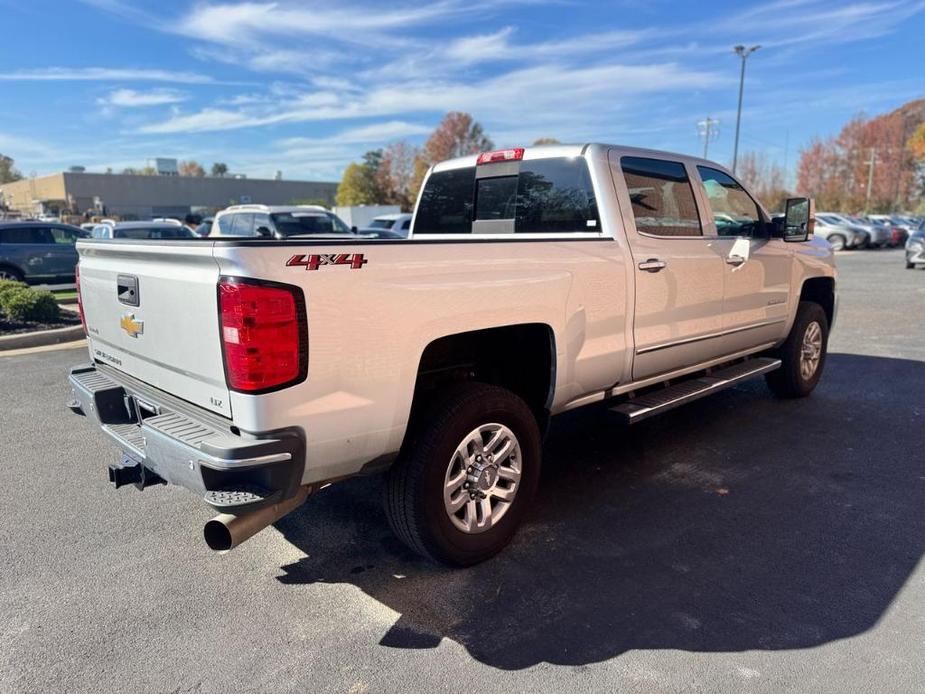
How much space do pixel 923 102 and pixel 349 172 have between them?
82.6m

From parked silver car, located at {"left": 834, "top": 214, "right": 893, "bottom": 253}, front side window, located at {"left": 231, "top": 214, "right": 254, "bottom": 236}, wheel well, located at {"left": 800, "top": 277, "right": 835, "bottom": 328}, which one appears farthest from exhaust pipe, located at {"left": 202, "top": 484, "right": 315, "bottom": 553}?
parked silver car, located at {"left": 834, "top": 214, "right": 893, "bottom": 253}

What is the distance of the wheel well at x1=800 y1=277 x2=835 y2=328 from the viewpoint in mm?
6305

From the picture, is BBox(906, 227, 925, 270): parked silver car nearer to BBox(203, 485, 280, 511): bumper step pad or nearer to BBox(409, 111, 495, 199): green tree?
BBox(203, 485, 280, 511): bumper step pad

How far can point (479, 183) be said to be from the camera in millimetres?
4938

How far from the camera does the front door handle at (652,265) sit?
4.04 meters

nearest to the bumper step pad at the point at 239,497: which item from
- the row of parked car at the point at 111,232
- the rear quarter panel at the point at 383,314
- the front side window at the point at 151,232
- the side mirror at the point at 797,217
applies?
the rear quarter panel at the point at 383,314

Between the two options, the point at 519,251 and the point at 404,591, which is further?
the point at 519,251

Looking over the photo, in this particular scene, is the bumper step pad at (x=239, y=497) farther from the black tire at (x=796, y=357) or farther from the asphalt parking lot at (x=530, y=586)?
the black tire at (x=796, y=357)

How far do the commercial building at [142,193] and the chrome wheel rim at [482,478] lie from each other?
241ft

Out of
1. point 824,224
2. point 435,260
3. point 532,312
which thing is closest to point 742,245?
point 532,312

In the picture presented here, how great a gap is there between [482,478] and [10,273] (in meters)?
14.4

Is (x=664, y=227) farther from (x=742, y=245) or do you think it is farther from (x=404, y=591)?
(x=404, y=591)

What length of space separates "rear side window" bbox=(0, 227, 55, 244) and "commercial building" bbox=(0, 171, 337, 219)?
195 ft

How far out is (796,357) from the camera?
6.03 meters
